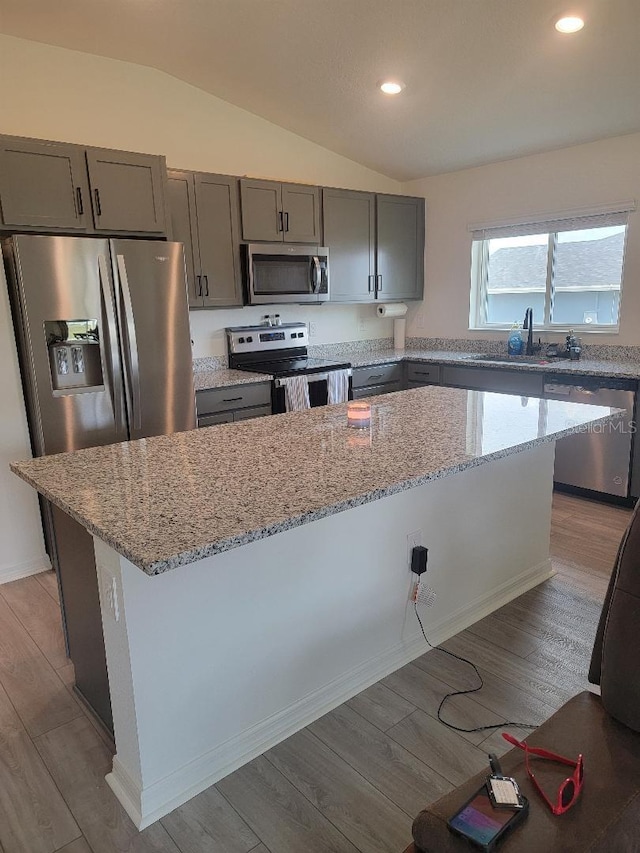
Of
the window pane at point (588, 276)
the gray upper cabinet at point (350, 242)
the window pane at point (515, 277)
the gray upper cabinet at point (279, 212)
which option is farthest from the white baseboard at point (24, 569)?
the window pane at point (588, 276)

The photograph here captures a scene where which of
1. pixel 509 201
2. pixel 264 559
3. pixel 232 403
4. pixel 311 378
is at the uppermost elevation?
pixel 509 201

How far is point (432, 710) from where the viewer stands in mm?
2004

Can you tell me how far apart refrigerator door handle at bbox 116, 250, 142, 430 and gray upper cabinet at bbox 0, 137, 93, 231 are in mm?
373

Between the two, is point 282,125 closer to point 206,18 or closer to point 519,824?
Result: point 206,18

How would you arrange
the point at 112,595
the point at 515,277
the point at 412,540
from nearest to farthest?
the point at 112,595 → the point at 412,540 → the point at 515,277

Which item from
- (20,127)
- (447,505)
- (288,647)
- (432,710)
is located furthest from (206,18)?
(432,710)

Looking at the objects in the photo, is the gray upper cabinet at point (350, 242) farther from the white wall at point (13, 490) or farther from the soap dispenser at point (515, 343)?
the white wall at point (13, 490)

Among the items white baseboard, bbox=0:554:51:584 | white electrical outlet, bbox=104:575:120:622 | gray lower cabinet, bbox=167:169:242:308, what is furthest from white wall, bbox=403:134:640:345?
white electrical outlet, bbox=104:575:120:622

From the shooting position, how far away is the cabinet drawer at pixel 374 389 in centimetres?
462

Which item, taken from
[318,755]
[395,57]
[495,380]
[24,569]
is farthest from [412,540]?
[395,57]

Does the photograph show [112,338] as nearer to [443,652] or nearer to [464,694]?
[443,652]

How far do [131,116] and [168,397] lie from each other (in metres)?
1.86

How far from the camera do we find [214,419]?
12.1 feet

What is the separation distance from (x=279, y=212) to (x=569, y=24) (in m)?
2.07
